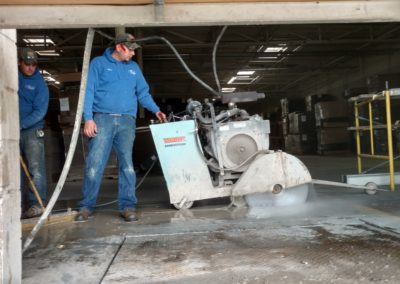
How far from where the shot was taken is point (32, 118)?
4.13 metres

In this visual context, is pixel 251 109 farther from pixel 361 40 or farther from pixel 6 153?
pixel 6 153

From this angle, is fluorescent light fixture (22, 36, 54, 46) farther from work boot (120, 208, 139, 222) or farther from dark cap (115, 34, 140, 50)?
work boot (120, 208, 139, 222)

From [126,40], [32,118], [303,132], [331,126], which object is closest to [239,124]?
[126,40]

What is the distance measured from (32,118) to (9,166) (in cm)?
230

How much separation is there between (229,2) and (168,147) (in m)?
2.39

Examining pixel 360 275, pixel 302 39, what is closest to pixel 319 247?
pixel 360 275

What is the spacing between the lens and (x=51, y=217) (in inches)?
150

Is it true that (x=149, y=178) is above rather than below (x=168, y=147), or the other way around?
below

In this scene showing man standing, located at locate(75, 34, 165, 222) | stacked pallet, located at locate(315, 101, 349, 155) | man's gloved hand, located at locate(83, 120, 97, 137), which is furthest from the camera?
stacked pallet, located at locate(315, 101, 349, 155)

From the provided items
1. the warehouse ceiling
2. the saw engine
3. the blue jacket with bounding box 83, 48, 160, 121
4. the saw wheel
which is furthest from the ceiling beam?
the warehouse ceiling

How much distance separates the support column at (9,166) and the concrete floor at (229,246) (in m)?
0.36

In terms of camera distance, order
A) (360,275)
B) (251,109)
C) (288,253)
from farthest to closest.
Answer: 1. (251,109)
2. (288,253)
3. (360,275)

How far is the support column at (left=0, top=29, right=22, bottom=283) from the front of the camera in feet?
6.29

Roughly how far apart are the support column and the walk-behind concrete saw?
2.12 meters
